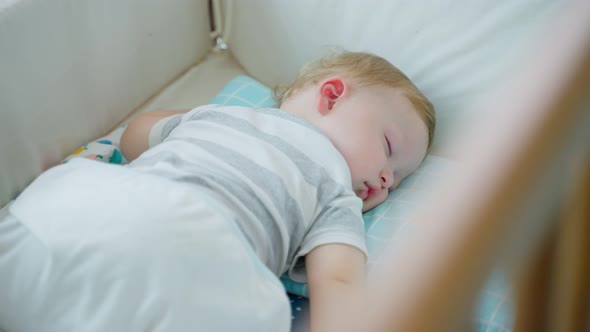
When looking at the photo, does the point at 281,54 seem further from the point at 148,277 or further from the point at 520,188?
the point at 520,188

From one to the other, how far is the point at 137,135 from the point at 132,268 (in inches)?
17.5

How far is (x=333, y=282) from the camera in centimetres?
71

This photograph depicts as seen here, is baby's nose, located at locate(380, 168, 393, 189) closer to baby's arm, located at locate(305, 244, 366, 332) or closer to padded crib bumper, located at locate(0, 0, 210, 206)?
baby's arm, located at locate(305, 244, 366, 332)

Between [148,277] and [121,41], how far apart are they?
0.59 m

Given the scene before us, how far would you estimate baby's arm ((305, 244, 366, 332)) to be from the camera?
26.7 inches

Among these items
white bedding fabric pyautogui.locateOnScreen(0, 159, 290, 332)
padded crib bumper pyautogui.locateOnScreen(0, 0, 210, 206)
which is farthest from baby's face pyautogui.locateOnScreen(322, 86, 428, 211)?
padded crib bumper pyautogui.locateOnScreen(0, 0, 210, 206)

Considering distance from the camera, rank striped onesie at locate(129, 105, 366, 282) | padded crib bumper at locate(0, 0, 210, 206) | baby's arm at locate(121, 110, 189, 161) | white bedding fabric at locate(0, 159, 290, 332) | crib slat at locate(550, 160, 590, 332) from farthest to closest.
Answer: baby's arm at locate(121, 110, 189, 161) → padded crib bumper at locate(0, 0, 210, 206) → striped onesie at locate(129, 105, 366, 282) → white bedding fabric at locate(0, 159, 290, 332) → crib slat at locate(550, 160, 590, 332)

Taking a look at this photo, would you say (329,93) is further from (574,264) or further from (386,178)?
(574,264)

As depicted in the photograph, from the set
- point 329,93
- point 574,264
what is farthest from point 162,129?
point 574,264

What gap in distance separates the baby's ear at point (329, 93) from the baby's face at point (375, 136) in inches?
0.6

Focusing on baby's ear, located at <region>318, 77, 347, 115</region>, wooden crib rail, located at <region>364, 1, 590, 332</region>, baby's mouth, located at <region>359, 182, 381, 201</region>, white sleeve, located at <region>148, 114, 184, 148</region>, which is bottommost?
baby's mouth, located at <region>359, 182, 381, 201</region>

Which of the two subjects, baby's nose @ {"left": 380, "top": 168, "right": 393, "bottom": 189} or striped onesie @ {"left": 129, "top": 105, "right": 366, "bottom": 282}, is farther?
baby's nose @ {"left": 380, "top": 168, "right": 393, "bottom": 189}

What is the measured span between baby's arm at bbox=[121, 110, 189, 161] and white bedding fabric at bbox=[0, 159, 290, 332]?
13.5 inches

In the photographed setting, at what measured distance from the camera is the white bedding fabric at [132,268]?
1.96ft
